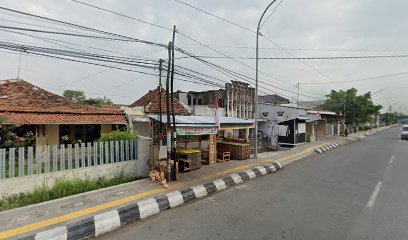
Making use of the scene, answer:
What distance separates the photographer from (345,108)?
1433 inches

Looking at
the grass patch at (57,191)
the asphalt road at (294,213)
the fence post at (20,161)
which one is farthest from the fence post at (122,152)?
the asphalt road at (294,213)

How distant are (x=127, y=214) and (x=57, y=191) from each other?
2.63 m

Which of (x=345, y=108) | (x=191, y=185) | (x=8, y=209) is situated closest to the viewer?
(x=8, y=209)

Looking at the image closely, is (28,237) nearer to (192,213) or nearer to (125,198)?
(125,198)

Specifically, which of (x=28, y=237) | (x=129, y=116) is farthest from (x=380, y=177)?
(x=129, y=116)

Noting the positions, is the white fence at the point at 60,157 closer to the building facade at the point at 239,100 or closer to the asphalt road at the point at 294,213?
the asphalt road at the point at 294,213

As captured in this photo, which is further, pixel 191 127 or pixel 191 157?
pixel 191 157

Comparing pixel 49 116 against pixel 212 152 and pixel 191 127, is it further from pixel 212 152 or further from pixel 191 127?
pixel 212 152

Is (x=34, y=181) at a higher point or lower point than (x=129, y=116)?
lower

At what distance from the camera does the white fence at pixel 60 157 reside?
6102 millimetres

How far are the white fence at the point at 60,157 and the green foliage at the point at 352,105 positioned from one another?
36.1 meters

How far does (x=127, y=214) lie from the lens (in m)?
5.32

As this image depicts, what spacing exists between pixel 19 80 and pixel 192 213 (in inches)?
643

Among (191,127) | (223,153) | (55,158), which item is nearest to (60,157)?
(55,158)
